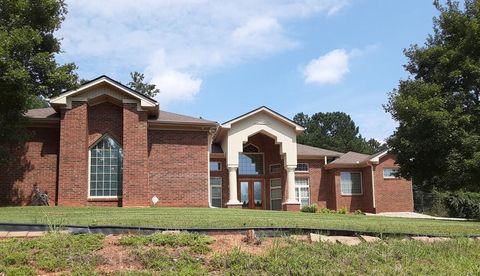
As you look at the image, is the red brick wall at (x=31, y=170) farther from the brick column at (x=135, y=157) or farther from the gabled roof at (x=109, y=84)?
the brick column at (x=135, y=157)

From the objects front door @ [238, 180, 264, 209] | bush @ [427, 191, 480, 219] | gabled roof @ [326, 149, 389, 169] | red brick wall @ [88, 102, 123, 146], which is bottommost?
bush @ [427, 191, 480, 219]

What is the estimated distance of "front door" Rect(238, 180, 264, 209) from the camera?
3244cm

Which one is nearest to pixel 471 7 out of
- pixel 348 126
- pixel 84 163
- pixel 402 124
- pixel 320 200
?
pixel 402 124

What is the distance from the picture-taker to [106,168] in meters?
22.8

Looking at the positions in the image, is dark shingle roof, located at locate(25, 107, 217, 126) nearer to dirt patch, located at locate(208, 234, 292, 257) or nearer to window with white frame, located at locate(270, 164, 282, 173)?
window with white frame, located at locate(270, 164, 282, 173)

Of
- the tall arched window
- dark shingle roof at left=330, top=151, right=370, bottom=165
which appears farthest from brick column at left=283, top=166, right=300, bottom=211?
the tall arched window

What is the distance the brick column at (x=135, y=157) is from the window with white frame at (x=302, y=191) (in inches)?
508

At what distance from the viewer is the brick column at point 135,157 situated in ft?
72.3

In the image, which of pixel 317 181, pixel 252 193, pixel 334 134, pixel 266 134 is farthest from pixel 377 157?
pixel 334 134

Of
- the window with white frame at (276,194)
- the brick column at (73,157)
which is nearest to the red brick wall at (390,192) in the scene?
the window with white frame at (276,194)

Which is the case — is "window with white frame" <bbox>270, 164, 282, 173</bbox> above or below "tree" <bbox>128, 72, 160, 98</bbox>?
below

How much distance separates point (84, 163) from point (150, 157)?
3097 mm

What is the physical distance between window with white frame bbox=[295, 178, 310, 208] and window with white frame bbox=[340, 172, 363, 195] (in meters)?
2.36

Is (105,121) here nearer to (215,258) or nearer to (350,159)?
(215,258)
